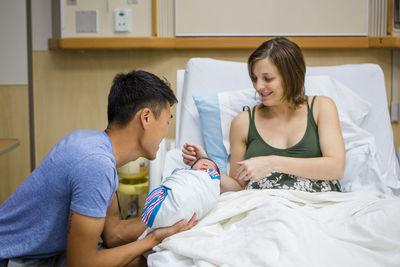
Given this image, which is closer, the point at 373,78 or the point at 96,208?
the point at 96,208

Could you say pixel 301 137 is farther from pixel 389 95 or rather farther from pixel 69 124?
pixel 69 124

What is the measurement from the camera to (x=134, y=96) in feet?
3.78

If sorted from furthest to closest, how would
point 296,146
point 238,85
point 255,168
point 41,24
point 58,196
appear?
point 41,24 → point 238,85 → point 296,146 → point 255,168 → point 58,196

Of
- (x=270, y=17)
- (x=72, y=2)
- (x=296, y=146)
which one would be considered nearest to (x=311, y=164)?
(x=296, y=146)

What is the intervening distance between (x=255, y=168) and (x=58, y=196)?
0.69 metres

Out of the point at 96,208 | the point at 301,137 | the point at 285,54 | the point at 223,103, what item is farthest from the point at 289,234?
the point at 223,103

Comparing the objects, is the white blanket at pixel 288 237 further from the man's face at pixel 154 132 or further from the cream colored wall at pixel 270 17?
the cream colored wall at pixel 270 17

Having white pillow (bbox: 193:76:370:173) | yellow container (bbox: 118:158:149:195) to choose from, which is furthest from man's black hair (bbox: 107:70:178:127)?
yellow container (bbox: 118:158:149:195)

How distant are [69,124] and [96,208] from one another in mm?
1642

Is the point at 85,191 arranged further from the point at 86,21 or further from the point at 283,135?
the point at 86,21

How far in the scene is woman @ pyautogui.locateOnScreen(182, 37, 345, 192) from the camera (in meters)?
1.47

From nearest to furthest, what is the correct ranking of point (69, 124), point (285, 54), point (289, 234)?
1. point (289, 234)
2. point (285, 54)
3. point (69, 124)

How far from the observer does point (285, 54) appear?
1.55 metres

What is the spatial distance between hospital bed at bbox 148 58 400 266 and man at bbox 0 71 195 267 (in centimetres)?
17
